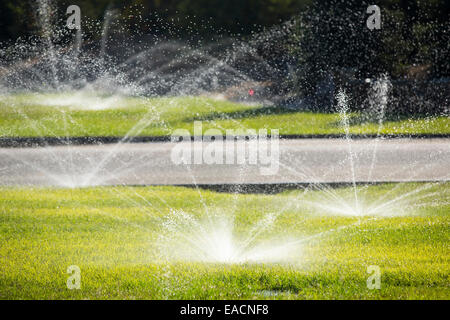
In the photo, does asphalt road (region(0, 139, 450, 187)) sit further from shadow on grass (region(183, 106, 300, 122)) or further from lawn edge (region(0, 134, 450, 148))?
shadow on grass (region(183, 106, 300, 122))

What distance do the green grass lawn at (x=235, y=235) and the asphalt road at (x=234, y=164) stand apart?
34.0 inches

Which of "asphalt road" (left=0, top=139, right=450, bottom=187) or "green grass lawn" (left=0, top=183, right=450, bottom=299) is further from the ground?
"asphalt road" (left=0, top=139, right=450, bottom=187)

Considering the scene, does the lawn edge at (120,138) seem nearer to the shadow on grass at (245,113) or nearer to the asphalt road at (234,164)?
the asphalt road at (234,164)

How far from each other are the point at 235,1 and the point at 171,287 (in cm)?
3163

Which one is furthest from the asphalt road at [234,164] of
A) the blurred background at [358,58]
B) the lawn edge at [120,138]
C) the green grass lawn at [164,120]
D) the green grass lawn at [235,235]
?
the blurred background at [358,58]

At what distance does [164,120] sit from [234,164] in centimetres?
669

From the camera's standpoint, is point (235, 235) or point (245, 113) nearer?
point (235, 235)

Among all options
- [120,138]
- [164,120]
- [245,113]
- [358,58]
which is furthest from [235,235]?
[358,58]

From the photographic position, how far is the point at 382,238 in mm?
6199

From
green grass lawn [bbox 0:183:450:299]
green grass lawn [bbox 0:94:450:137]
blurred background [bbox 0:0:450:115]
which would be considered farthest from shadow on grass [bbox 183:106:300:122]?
green grass lawn [bbox 0:183:450:299]

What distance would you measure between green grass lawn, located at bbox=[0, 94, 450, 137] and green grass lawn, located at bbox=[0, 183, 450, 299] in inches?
236

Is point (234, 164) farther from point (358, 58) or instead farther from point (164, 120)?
point (358, 58)

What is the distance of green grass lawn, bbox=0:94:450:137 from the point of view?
15016 millimetres

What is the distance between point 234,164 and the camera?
11.3 metres
